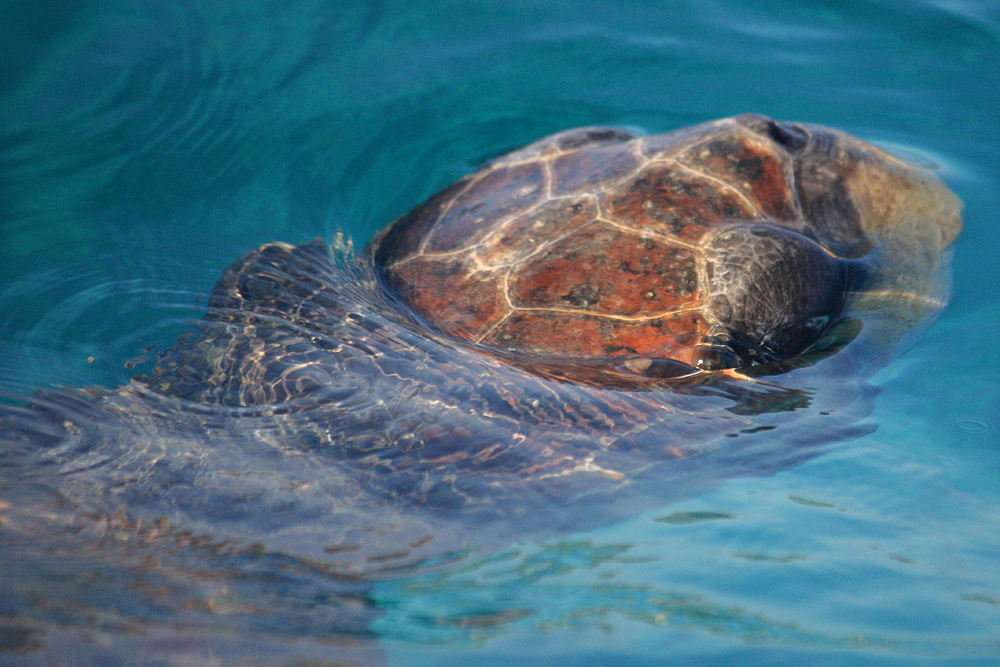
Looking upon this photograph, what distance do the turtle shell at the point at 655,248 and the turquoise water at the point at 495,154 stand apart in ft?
1.84

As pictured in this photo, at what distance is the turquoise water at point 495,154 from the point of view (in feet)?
5.92

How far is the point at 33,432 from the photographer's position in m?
2.39

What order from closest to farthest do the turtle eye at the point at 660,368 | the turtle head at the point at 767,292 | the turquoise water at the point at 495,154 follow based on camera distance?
the turquoise water at the point at 495,154
the turtle eye at the point at 660,368
the turtle head at the point at 767,292

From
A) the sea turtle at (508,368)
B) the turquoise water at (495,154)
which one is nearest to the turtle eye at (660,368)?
the sea turtle at (508,368)

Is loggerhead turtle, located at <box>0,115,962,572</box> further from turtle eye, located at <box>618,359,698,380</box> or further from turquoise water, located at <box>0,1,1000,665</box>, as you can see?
turquoise water, located at <box>0,1,1000,665</box>

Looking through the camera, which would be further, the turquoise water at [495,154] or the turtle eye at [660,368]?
the turtle eye at [660,368]

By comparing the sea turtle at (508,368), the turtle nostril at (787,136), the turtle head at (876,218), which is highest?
the turtle nostril at (787,136)

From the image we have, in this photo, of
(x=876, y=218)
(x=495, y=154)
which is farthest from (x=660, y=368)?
(x=495, y=154)

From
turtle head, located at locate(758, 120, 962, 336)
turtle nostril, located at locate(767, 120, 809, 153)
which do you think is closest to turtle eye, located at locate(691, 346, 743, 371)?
turtle head, located at locate(758, 120, 962, 336)

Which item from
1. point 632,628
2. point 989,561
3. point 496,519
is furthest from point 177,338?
point 989,561

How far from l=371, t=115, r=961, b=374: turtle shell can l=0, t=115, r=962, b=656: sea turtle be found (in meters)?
0.01

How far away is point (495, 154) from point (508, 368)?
2.22 metres

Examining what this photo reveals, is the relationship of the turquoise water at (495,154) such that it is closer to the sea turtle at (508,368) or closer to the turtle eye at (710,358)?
the sea turtle at (508,368)

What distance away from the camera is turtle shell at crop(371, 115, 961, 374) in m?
2.92
